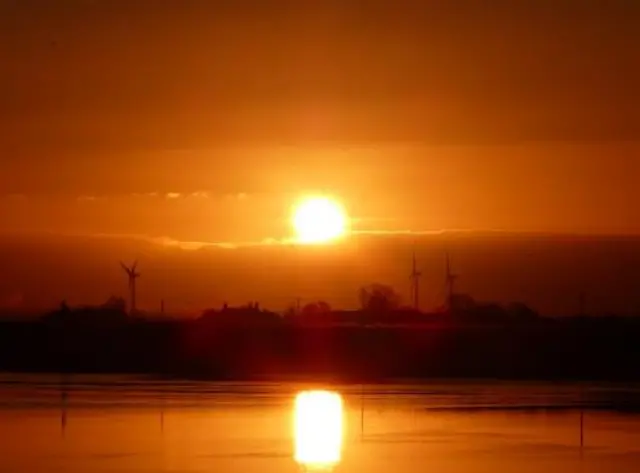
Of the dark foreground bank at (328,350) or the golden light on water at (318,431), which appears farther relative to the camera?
the dark foreground bank at (328,350)

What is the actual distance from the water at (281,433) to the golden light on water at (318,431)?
0.75 ft

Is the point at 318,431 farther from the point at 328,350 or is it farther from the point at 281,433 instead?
the point at 328,350

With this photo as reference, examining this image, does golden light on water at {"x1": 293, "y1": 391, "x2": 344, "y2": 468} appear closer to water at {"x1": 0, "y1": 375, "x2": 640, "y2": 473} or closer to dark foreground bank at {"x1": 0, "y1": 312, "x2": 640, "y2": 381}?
water at {"x1": 0, "y1": 375, "x2": 640, "y2": 473}

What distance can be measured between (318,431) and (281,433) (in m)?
0.82

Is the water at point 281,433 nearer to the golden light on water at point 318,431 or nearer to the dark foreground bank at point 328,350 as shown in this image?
the golden light on water at point 318,431

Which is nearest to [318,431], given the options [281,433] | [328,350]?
[281,433]

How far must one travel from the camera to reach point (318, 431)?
3816 centimetres

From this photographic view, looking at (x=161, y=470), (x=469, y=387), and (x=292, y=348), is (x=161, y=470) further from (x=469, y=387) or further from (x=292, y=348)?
(x=292, y=348)

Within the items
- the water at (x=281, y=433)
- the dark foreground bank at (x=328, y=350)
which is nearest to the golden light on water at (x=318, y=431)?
the water at (x=281, y=433)

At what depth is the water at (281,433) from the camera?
3278 cm

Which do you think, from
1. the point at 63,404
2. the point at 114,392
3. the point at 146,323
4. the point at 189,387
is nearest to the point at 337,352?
the point at 146,323

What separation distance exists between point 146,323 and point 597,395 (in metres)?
43.3

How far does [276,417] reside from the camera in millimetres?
41656

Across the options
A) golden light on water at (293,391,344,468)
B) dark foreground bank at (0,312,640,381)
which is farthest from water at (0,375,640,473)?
dark foreground bank at (0,312,640,381)
